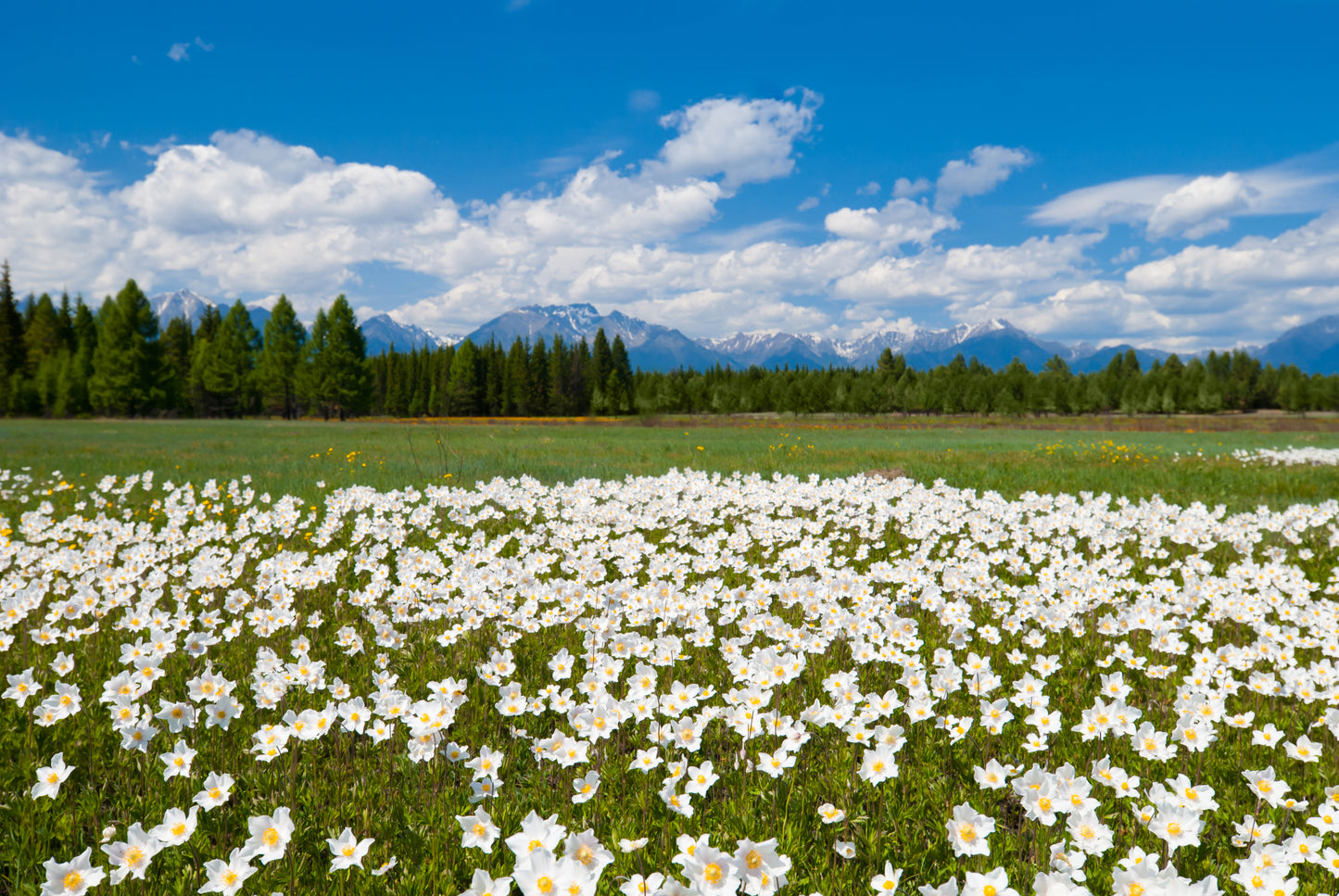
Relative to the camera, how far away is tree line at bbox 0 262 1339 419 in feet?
195

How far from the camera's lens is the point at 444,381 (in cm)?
9638

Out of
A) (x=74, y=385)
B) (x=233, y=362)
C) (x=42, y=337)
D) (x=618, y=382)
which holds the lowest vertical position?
(x=74, y=385)

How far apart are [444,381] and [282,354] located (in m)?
31.6

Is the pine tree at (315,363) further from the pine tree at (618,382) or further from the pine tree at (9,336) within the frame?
the pine tree at (618,382)

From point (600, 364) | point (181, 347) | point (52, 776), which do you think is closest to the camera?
point (52, 776)

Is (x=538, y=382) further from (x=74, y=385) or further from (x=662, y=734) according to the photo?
(x=662, y=734)

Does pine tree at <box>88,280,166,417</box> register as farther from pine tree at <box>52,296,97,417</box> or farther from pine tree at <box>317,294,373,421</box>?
pine tree at <box>317,294,373,421</box>

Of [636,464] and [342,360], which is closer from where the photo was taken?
[636,464]

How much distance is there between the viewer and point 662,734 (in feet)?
10.4

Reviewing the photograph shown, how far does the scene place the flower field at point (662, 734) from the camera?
2.66m

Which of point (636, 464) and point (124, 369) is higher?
point (124, 369)

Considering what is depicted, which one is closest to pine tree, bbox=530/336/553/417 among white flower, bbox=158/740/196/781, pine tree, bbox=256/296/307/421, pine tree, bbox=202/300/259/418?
pine tree, bbox=256/296/307/421

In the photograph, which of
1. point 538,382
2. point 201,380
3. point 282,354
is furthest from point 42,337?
point 538,382

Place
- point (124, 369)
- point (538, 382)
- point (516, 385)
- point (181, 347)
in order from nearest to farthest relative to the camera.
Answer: point (124, 369)
point (181, 347)
point (516, 385)
point (538, 382)
